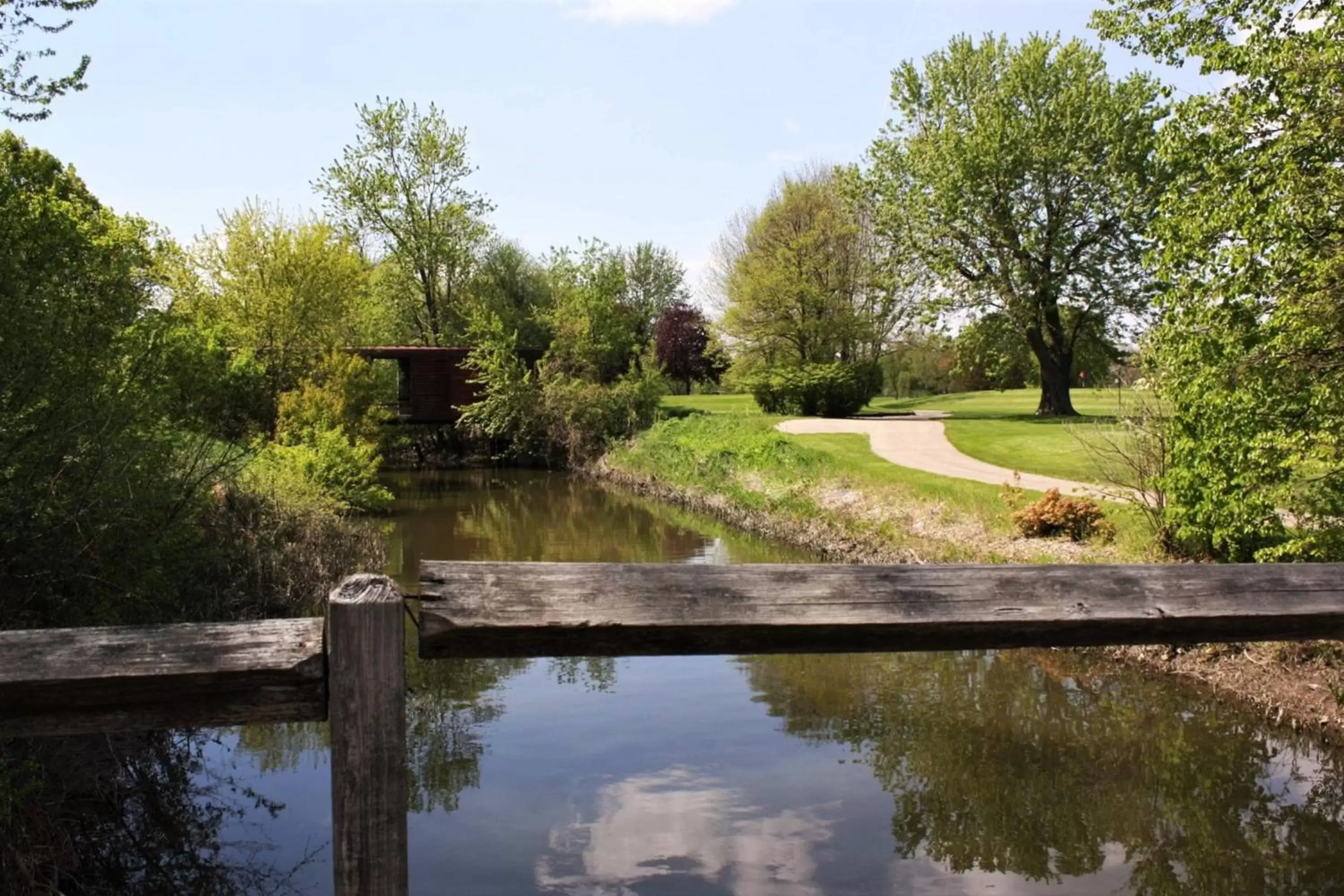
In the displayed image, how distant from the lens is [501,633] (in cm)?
254

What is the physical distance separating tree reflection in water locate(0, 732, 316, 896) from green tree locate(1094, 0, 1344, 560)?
835 cm

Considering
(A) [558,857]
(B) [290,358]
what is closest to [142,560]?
(A) [558,857]

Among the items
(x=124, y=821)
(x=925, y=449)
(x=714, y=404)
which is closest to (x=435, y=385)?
(x=714, y=404)

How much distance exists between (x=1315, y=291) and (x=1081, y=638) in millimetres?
6701

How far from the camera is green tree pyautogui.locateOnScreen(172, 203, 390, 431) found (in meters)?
28.0

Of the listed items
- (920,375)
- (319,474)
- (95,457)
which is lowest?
(319,474)

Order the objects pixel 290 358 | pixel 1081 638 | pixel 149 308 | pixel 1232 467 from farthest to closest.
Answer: pixel 290 358
pixel 149 308
pixel 1232 467
pixel 1081 638

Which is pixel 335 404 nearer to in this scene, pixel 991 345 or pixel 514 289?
pixel 991 345

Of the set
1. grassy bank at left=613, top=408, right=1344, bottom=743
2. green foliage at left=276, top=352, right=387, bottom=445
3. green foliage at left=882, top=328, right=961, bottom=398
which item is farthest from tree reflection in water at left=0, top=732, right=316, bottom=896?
green foliage at left=882, top=328, right=961, bottom=398

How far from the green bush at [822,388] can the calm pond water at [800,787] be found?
2704 centimetres

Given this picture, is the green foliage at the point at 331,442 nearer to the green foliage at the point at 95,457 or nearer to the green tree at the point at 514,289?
the green foliage at the point at 95,457

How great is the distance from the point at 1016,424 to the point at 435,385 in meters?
20.3

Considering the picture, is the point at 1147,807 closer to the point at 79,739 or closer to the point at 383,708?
the point at 383,708

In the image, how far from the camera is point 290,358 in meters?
28.3
